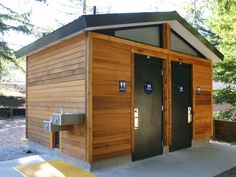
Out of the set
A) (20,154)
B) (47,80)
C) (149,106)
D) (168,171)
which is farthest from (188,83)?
(20,154)

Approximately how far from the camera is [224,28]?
8.92m

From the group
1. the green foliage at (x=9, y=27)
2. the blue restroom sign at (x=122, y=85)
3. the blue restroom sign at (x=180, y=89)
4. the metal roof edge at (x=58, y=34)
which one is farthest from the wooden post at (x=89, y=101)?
the green foliage at (x=9, y=27)

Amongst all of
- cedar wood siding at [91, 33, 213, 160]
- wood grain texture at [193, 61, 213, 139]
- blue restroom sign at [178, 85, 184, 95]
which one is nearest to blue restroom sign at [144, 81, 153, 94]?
cedar wood siding at [91, 33, 213, 160]

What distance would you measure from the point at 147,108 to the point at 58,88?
6.67 ft

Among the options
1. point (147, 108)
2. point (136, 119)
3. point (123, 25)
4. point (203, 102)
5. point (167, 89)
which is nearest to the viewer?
point (123, 25)

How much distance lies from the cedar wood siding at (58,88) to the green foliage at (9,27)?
655 centimetres

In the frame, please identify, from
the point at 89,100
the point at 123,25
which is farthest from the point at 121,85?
the point at 123,25

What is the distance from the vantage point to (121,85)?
5.72m

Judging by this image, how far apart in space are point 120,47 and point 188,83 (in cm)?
281

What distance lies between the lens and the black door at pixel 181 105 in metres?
7.16

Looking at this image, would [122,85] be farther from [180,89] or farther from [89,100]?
[180,89]

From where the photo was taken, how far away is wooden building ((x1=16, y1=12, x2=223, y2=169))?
5.27 metres

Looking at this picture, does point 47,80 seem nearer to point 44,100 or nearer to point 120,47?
point 44,100

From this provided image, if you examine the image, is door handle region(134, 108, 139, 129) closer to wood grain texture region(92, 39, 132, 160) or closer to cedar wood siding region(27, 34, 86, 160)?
wood grain texture region(92, 39, 132, 160)
